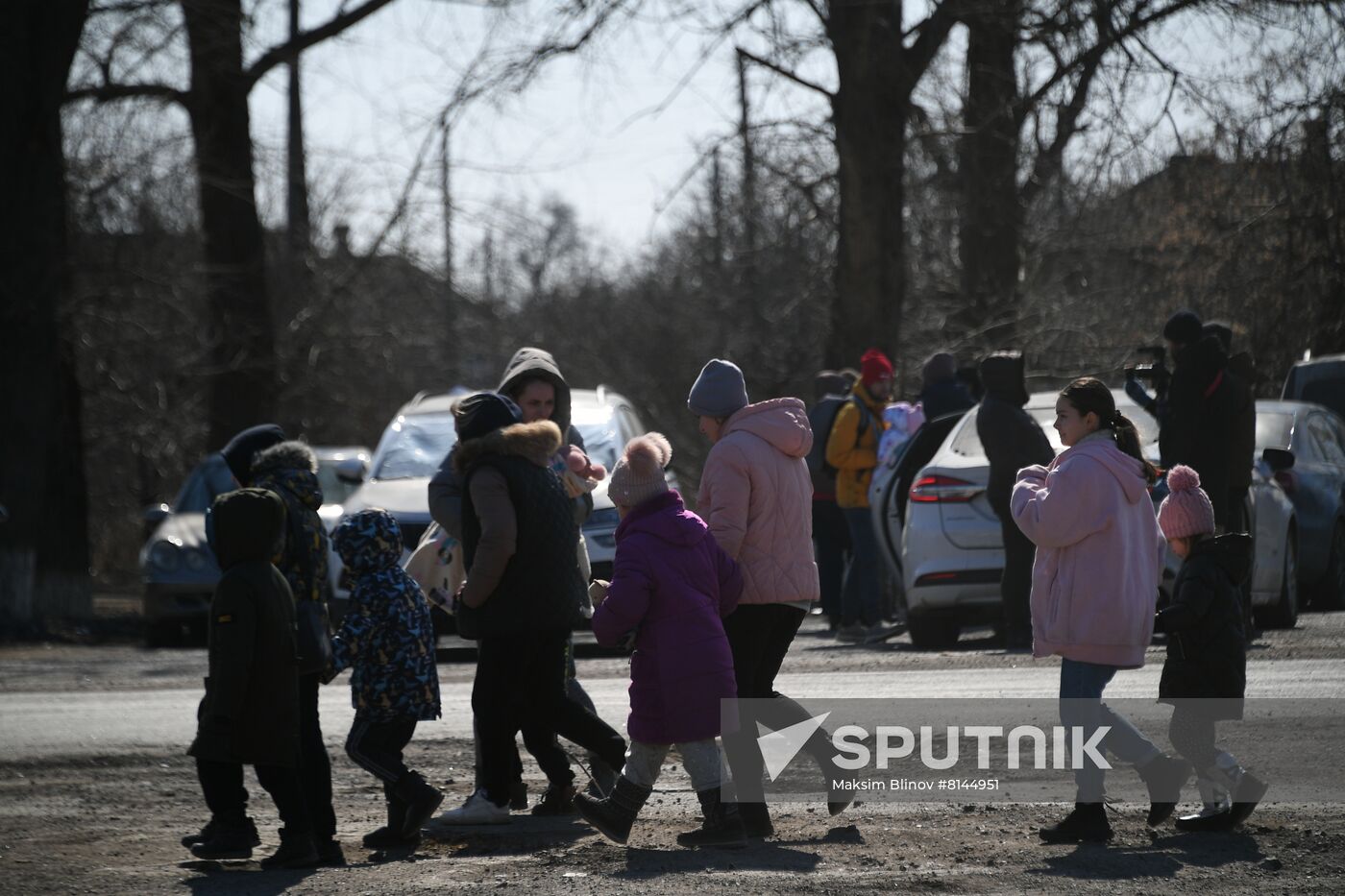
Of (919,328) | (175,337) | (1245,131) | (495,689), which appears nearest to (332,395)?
(175,337)

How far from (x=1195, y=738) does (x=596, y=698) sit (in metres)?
4.08

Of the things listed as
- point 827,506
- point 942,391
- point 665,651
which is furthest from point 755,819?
point 942,391

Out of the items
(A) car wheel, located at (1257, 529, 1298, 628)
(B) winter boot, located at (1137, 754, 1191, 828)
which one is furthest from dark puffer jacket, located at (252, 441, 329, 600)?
(A) car wheel, located at (1257, 529, 1298, 628)

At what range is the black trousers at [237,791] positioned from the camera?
255 inches

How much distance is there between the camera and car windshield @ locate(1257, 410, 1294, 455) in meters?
13.0

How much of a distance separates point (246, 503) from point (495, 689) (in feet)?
3.78

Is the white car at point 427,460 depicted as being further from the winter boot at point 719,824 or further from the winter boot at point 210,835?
the winter boot at point 719,824

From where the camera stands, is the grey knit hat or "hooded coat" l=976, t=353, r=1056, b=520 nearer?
the grey knit hat

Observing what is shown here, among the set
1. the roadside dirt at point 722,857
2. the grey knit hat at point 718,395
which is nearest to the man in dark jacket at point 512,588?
the roadside dirt at point 722,857

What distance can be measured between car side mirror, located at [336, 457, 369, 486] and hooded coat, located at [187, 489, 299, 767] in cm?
695

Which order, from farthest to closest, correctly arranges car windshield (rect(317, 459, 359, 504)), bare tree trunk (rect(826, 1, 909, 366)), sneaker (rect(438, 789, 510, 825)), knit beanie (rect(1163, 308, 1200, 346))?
bare tree trunk (rect(826, 1, 909, 366)), car windshield (rect(317, 459, 359, 504)), knit beanie (rect(1163, 308, 1200, 346)), sneaker (rect(438, 789, 510, 825))

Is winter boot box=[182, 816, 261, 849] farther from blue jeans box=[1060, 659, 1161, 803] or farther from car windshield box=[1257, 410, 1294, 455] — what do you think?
car windshield box=[1257, 410, 1294, 455]

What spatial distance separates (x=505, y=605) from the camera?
669 cm

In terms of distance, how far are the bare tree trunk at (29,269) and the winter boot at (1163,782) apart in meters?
12.5
